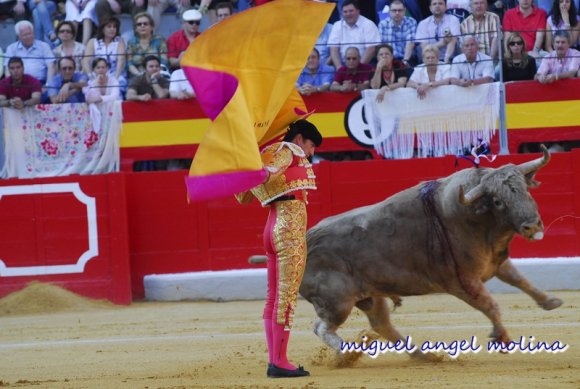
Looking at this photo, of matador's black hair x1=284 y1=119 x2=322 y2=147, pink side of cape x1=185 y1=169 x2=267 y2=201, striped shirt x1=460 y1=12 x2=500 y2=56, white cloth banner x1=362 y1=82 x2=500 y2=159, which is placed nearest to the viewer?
pink side of cape x1=185 y1=169 x2=267 y2=201

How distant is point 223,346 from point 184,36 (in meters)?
4.47

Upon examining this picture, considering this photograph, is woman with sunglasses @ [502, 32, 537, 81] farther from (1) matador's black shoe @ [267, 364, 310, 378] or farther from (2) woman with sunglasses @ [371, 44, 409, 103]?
(1) matador's black shoe @ [267, 364, 310, 378]

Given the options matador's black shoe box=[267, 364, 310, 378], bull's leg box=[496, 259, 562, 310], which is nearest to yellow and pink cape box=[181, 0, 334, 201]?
matador's black shoe box=[267, 364, 310, 378]

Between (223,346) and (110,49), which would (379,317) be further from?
(110,49)

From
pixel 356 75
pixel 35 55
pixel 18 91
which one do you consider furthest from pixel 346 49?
pixel 35 55

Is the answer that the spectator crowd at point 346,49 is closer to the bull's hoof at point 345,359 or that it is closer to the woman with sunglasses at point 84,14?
the woman with sunglasses at point 84,14

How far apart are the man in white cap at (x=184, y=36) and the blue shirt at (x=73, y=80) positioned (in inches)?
32.6

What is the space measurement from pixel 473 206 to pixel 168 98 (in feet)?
16.2

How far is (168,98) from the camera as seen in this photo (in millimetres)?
9883

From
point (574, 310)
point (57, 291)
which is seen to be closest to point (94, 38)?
point (57, 291)

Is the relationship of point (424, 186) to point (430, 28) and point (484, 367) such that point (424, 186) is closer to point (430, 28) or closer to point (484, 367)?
point (484, 367)

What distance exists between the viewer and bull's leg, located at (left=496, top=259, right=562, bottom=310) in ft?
18.0

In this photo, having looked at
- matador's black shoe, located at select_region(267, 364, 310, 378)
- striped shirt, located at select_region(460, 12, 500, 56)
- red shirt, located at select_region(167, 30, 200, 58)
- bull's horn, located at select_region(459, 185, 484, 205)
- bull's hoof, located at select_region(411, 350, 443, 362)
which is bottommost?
bull's hoof, located at select_region(411, 350, 443, 362)

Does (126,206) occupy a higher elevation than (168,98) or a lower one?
lower
